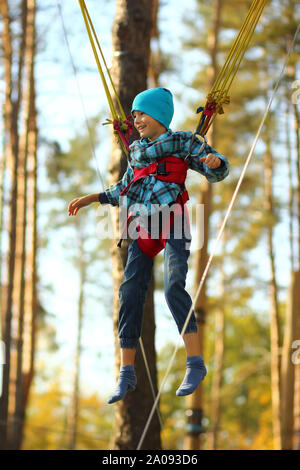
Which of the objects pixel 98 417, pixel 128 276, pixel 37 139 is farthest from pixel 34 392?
pixel 128 276

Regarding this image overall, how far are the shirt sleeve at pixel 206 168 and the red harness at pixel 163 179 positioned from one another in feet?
0.18

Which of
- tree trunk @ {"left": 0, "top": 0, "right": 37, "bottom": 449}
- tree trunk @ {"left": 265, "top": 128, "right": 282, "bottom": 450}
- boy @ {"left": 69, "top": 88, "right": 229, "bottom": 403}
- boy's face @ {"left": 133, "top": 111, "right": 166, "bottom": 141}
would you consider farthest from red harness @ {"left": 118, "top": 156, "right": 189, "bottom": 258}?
tree trunk @ {"left": 265, "top": 128, "right": 282, "bottom": 450}

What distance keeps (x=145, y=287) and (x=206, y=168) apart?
2.02 feet

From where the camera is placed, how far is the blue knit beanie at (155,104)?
275 centimetres

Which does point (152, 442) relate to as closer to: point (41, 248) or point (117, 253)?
point (117, 253)

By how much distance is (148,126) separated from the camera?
9.15ft

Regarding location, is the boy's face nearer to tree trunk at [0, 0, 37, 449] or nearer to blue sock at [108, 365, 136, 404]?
blue sock at [108, 365, 136, 404]

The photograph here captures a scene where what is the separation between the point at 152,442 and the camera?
4695 millimetres

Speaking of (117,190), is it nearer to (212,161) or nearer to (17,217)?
(212,161)

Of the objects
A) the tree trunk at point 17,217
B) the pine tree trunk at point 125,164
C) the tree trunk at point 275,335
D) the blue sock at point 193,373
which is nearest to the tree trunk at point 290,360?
the tree trunk at point 275,335

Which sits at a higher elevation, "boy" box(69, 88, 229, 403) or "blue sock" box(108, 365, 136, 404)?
"boy" box(69, 88, 229, 403)

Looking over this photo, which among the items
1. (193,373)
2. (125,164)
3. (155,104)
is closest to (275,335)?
(125,164)

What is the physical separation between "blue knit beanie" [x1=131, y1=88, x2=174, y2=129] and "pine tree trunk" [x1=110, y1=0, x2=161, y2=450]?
172 cm

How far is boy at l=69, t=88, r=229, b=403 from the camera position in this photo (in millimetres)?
2617
